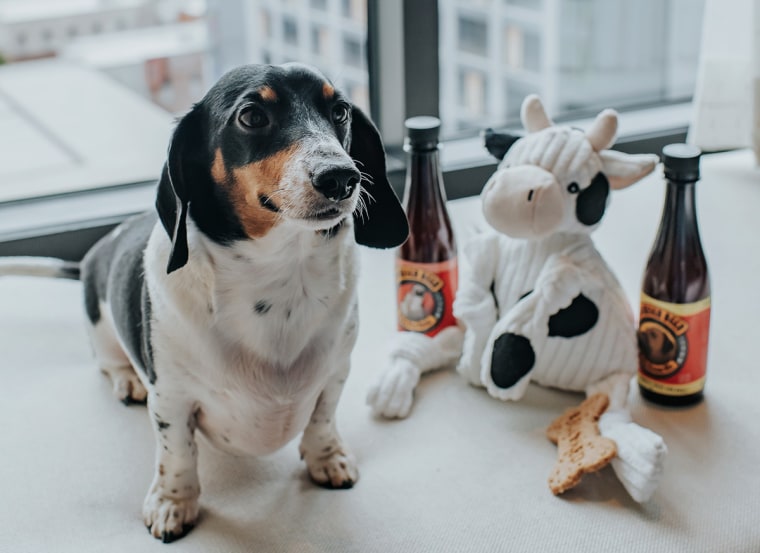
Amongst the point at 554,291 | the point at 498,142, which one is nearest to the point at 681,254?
the point at 554,291

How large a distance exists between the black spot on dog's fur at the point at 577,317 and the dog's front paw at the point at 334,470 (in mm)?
289

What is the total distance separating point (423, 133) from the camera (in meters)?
1.24

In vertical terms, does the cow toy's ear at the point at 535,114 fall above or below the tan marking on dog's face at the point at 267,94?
below

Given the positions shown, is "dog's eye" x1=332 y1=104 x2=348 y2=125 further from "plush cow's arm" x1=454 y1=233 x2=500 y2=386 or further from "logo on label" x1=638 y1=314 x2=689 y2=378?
"logo on label" x1=638 y1=314 x2=689 y2=378

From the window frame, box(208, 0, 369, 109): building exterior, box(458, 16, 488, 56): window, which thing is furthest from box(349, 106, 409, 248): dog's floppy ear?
box(458, 16, 488, 56): window

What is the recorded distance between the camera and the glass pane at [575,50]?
2.20 m

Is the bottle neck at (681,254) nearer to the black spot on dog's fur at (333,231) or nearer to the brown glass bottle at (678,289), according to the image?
the brown glass bottle at (678,289)

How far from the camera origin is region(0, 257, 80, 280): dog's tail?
4.86ft

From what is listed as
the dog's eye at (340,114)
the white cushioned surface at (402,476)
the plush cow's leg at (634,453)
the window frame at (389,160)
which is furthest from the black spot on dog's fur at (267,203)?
the window frame at (389,160)

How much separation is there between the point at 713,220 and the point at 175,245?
109cm

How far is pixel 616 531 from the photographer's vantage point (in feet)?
3.30

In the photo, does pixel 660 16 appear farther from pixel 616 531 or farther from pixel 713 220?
pixel 616 531

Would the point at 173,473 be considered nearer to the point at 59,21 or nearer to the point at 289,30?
the point at 59,21

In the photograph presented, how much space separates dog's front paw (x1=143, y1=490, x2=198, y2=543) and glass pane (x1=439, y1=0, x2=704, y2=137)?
4.24 ft
